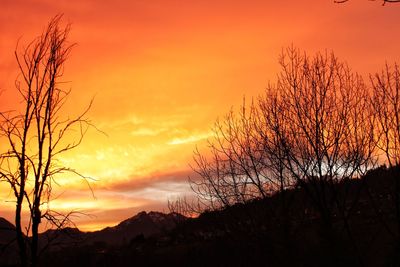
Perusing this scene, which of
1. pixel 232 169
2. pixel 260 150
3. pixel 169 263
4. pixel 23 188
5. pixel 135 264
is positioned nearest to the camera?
pixel 23 188

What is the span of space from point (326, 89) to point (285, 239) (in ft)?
18.4

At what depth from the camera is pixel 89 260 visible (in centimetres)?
6134

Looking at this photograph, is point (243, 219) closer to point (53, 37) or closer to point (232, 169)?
point (232, 169)

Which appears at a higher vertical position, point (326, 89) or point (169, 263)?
point (326, 89)

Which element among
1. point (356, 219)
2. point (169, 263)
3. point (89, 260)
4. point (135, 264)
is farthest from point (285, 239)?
point (89, 260)

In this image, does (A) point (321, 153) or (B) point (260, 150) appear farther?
(B) point (260, 150)

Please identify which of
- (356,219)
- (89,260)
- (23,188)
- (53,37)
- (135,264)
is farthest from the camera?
(89,260)

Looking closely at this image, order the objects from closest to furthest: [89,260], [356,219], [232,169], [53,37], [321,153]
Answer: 1. [53,37]
2. [321,153]
3. [232,169]
4. [356,219]
5. [89,260]

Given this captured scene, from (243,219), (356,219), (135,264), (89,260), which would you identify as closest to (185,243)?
(135,264)

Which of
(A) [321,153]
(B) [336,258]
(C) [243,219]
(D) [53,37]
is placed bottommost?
(B) [336,258]

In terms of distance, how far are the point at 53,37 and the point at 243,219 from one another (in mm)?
13277

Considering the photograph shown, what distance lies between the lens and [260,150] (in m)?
16.3

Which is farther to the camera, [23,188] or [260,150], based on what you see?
[260,150]

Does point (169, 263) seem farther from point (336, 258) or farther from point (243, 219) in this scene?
point (336, 258)
